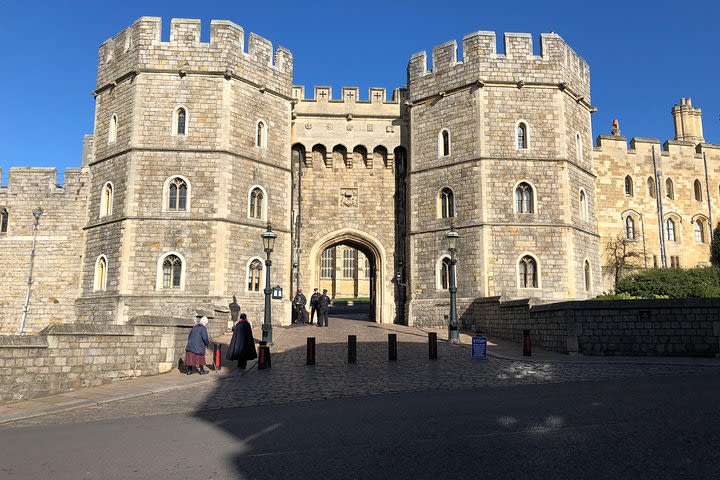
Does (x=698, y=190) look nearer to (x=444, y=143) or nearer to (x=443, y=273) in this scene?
(x=444, y=143)

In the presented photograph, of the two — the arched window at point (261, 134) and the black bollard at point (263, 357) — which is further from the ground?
the arched window at point (261, 134)

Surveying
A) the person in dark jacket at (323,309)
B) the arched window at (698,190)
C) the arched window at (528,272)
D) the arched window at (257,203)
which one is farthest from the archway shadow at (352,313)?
the arched window at (698,190)

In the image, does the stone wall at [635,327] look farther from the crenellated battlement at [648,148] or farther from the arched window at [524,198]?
the crenellated battlement at [648,148]

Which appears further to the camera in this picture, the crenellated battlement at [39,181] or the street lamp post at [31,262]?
the crenellated battlement at [39,181]

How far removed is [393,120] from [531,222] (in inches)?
299

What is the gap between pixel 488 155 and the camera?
22.2 meters

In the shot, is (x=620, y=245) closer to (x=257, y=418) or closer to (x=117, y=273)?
(x=117, y=273)

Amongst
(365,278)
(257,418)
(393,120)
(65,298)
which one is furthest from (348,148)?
(365,278)

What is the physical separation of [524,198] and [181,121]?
42.5 ft

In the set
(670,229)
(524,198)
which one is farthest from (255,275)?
(670,229)

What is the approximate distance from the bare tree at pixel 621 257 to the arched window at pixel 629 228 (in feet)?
0.80

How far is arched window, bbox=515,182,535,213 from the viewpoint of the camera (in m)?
22.2

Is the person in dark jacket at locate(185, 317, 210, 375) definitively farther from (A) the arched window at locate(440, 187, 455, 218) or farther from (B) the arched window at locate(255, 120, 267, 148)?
(A) the arched window at locate(440, 187, 455, 218)

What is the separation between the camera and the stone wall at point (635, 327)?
13.3 meters
